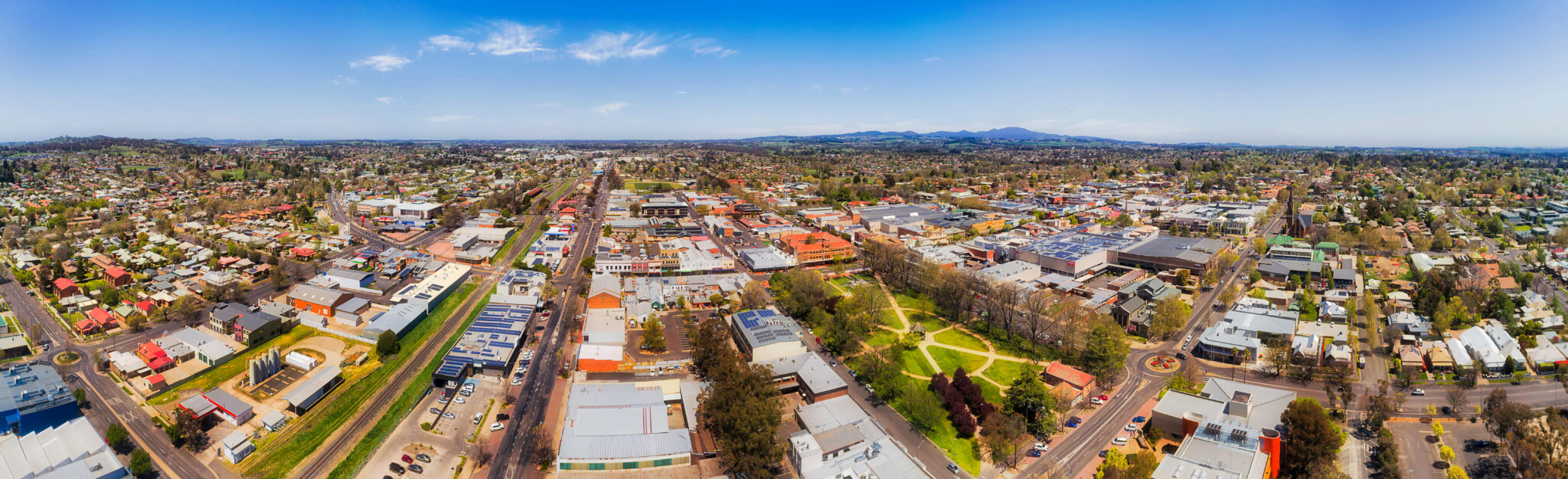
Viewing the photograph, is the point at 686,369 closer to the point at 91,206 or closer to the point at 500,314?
the point at 500,314

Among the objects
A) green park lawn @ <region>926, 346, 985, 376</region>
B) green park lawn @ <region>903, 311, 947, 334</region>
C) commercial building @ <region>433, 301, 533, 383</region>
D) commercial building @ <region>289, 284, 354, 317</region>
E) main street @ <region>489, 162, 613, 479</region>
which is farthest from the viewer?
commercial building @ <region>289, 284, 354, 317</region>

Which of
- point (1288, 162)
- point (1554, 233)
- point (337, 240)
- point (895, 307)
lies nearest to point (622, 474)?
point (895, 307)

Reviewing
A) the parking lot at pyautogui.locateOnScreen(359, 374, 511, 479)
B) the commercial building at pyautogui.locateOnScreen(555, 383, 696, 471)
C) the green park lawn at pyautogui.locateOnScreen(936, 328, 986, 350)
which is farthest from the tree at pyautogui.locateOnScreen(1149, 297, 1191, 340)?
the parking lot at pyautogui.locateOnScreen(359, 374, 511, 479)

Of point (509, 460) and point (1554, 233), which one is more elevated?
point (1554, 233)

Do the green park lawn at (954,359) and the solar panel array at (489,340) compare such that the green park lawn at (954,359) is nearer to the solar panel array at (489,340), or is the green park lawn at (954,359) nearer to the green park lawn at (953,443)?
the green park lawn at (953,443)

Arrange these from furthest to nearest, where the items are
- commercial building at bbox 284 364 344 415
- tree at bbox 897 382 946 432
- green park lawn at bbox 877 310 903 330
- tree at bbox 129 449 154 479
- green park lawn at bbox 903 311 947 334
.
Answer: green park lawn at bbox 877 310 903 330 < green park lawn at bbox 903 311 947 334 < commercial building at bbox 284 364 344 415 < tree at bbox 897 382 946 432 < tree at bbox 129 449 154 479

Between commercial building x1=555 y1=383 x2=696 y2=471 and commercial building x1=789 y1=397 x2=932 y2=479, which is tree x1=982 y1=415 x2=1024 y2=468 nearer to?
commercial building x1=789 y1=397 x2=932 y2=479
